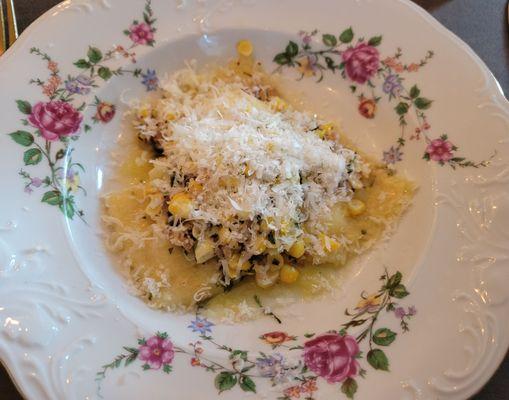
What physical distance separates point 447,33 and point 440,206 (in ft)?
2.82

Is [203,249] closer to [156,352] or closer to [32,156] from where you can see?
[156,352]

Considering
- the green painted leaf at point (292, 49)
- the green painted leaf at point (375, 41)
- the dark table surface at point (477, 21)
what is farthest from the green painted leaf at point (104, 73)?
the green painted leaf at point (375, 41)

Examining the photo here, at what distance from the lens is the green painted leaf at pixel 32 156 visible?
1.78m

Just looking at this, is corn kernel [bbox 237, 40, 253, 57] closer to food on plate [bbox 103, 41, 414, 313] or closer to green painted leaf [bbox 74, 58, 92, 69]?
food on plate [bbox 103, 41, 414, 313]

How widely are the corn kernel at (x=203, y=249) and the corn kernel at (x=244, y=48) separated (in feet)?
3.42

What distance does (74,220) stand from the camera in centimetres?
181

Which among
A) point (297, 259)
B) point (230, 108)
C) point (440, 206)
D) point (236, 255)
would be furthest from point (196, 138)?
point (440, 206)

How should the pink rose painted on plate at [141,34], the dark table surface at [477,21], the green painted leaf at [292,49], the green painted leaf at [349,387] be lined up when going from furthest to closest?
the dark table surface at [477,21], the green painted leaf at [292,49], the pink rose painted on plate at [141,34], the green painted leaf at [349,387]

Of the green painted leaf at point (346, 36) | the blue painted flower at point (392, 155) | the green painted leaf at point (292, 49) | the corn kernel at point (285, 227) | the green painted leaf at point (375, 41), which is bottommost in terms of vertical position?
the corn kernel at point (285, 227)

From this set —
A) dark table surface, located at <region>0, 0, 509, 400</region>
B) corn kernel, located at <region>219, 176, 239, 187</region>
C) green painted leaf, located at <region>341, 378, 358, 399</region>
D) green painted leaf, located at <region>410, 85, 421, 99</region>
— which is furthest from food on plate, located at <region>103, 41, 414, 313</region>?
dark table surface, located at <region>0, 0, 509, 400</region>

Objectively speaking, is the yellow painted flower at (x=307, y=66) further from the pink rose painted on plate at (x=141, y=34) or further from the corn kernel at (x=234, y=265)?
the corn kernel at (x=234, y=265)

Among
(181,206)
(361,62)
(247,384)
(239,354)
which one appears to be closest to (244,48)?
(361,62)

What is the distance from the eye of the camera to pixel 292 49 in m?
2.27

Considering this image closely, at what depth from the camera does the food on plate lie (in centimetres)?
179
